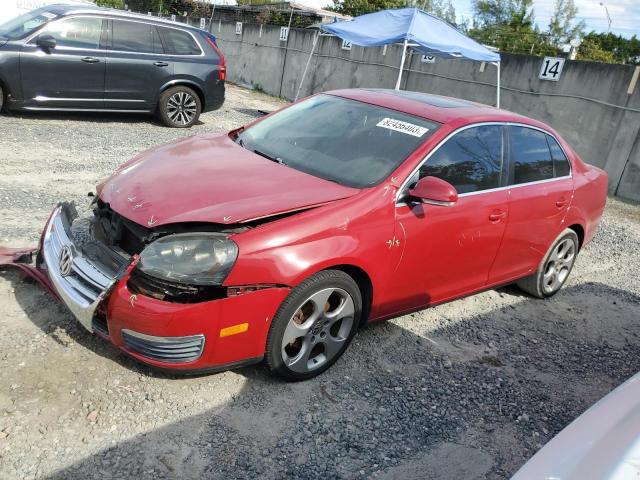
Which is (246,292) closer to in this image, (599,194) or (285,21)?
(599,194)

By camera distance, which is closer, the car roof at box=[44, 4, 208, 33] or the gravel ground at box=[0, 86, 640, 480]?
the gravel ground at box=[0, 86, 640, 480]

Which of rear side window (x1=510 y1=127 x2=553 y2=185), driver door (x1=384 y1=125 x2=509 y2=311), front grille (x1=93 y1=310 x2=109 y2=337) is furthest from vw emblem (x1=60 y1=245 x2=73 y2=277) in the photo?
rear side window (x1=510 y1=127 x2=553 y2=185)

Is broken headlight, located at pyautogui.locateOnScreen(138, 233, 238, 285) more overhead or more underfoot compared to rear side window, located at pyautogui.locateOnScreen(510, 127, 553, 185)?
more underfoot

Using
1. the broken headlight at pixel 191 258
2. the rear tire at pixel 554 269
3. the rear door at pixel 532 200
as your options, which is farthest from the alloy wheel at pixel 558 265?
the broken headlight at pixel 191 258

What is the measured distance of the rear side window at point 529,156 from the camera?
4.31 metres

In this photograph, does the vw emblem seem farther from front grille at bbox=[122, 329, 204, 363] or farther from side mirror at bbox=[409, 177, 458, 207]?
side mirror at bbox=[409, 177, 458, 207]

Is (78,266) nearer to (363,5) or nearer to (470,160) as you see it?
(470,160)

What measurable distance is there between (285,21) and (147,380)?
25238mm

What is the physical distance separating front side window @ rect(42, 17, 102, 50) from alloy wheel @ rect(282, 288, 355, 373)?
7.35 metres

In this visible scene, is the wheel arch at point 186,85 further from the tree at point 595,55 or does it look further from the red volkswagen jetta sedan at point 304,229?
the tree at point 595,55

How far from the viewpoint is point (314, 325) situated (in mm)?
3238

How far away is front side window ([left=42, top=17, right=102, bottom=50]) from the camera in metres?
8.55

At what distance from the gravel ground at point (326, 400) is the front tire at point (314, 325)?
0.15m

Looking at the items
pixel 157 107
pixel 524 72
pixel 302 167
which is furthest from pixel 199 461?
pixel 524 72
